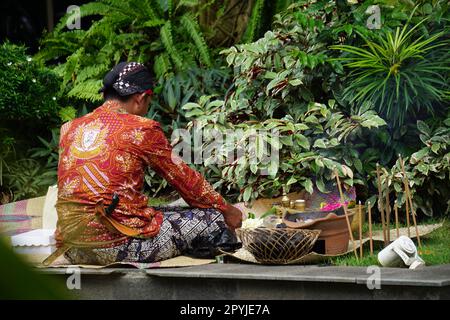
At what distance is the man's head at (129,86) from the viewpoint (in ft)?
16.3

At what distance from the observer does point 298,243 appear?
4.60 m

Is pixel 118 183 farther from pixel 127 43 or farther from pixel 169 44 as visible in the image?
pixel 127 43

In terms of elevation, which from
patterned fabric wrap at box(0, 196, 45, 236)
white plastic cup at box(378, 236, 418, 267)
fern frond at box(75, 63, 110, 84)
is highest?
fern frond at box(75, 63, 110, 84)

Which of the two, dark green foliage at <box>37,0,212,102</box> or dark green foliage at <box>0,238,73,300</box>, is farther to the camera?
dark green foliage at <box>37,0,212,102</box>

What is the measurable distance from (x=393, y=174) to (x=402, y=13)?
1326 mm

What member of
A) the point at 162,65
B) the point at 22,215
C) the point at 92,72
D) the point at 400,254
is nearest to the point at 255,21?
the point at 162,65

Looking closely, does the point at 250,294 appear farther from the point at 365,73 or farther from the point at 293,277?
the point at 365,73

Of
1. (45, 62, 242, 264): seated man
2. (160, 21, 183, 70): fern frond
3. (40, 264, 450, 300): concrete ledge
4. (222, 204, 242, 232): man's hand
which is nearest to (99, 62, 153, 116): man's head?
(45, 62, 242, 264): seated man

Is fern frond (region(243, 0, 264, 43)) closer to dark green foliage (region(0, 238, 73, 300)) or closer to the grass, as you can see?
the grass

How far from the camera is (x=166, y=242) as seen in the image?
Answer: 16.1 feet

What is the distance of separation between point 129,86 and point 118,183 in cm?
58

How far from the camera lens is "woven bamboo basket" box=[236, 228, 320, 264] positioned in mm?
4578

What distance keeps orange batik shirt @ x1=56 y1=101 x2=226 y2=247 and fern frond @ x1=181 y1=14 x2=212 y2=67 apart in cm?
332

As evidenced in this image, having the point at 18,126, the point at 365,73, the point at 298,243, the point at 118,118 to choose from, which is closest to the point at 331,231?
the point at 298,243
